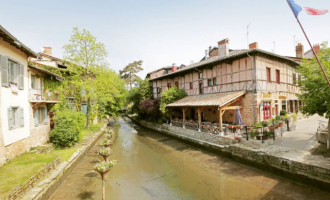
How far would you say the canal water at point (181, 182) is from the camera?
7.68m

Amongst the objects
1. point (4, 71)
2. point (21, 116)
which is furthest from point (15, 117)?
point (4, 71)

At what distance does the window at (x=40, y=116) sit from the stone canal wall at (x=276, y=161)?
519 inches

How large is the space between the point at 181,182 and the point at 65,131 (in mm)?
10001

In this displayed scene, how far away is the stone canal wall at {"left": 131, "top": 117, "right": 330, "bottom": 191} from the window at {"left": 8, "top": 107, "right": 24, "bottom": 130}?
13.1m

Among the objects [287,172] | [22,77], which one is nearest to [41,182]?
[22,77]

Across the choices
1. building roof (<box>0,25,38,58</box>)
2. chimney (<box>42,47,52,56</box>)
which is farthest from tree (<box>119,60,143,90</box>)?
building roof (<box>0,25,38,58</box>)

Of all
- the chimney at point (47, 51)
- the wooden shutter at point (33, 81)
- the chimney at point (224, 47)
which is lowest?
the wooden shutter at point (33, 81)

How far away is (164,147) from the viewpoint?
641 inches

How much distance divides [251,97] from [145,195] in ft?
38.6

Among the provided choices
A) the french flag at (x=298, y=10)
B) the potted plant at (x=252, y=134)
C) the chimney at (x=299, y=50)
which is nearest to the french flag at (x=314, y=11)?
the french flag at (x=298, y=10)

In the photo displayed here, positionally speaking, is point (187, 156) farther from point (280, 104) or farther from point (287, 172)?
point (280, 104)

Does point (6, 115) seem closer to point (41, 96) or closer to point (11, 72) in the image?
point (11, 72)

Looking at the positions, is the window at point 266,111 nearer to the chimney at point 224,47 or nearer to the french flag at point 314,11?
the chimney at point 224,47

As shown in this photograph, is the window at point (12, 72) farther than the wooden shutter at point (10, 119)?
Yes
